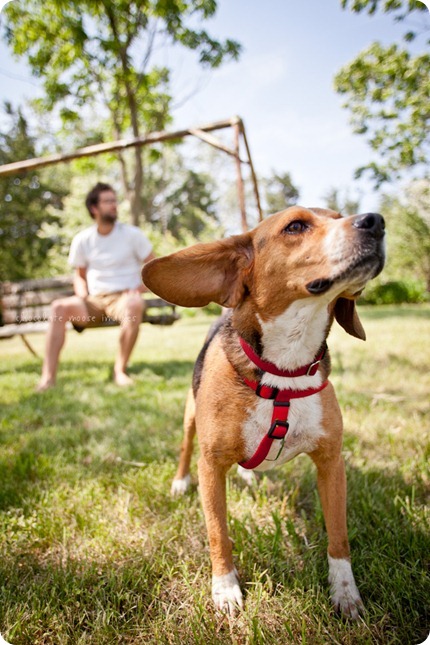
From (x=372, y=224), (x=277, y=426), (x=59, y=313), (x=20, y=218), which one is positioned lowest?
(x=277, y=426)

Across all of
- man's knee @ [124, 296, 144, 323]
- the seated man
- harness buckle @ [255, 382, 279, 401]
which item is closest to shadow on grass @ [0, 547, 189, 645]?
harness buckle @ [255, 382, 279, 401]

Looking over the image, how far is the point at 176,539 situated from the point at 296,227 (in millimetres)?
1577

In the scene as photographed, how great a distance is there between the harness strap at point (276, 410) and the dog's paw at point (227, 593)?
1.59ft

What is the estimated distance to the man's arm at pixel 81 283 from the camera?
18.2ft

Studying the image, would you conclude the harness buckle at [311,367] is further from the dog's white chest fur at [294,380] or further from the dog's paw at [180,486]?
the dog's paw at [180,486]

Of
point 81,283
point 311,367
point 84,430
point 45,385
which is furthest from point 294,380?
point 81,283

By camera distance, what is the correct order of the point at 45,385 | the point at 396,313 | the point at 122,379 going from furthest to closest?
the point at 396,313 → the point at 122,379 → the point at 45,385

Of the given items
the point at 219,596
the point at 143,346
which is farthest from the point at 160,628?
the point at 143,346

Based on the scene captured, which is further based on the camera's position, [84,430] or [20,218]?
[20,218]

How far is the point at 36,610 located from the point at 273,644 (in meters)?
0.90

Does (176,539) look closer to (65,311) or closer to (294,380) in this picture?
(294,380)

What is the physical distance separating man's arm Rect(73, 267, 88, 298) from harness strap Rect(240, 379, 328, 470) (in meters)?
4.34

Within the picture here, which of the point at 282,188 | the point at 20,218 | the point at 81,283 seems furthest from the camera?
the point at 282,188

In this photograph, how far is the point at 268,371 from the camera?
1.69 m
